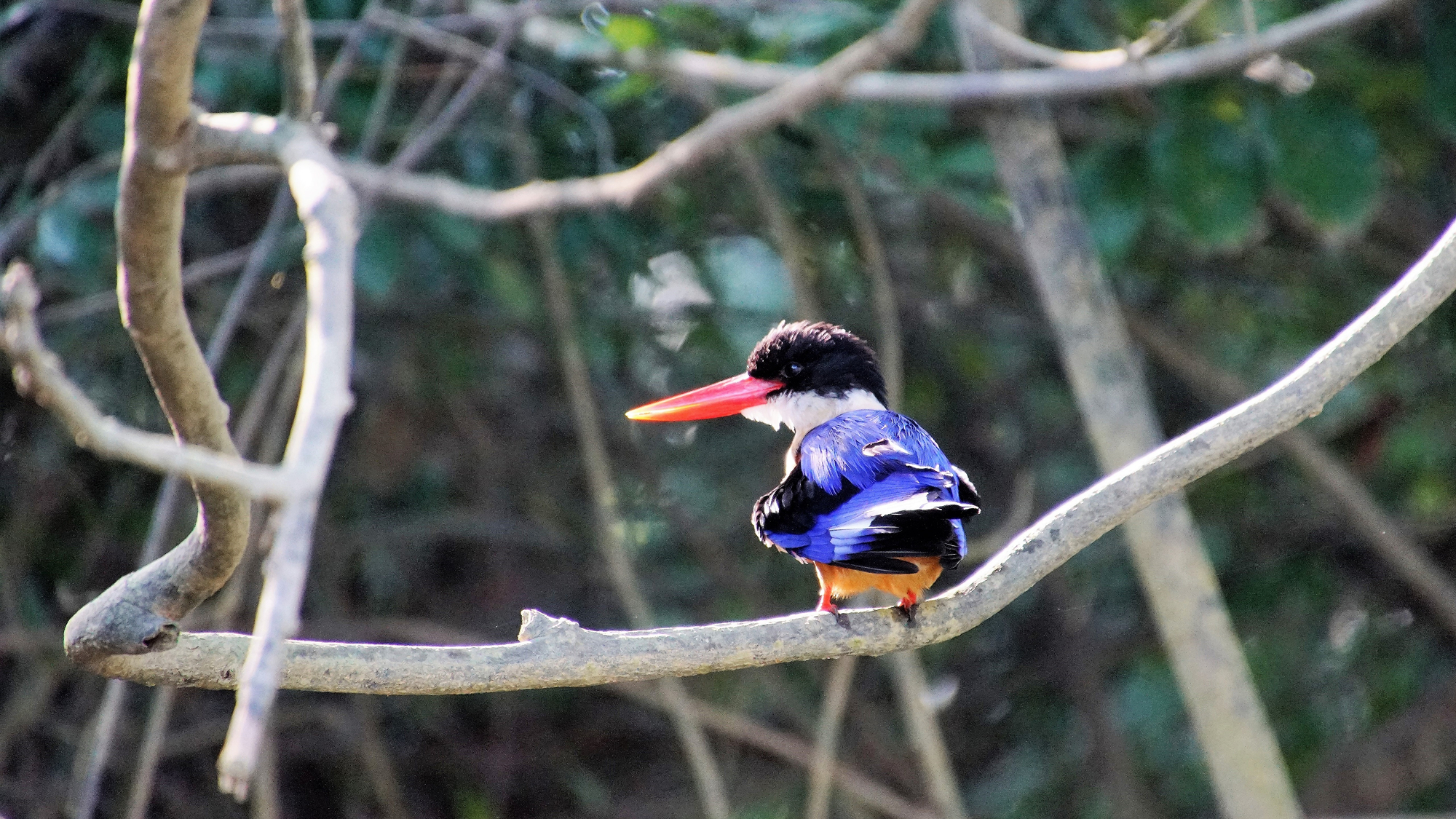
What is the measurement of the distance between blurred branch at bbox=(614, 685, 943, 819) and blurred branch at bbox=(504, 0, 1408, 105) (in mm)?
1656

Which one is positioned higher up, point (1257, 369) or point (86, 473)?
point (1257, 369)

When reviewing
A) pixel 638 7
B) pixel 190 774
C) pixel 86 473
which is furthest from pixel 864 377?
pixel 190 774

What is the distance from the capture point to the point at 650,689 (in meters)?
4.15

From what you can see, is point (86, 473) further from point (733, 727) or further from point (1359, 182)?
point (1359, 182)

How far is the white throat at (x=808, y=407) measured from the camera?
267 centimetres

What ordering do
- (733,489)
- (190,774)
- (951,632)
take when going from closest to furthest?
1. (951,632)
2. (190,774)
3. (733,489)

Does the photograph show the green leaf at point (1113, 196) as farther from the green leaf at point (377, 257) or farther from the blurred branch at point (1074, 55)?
the green leaf at point (377, 257)

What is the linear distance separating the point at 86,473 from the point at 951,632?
9.02 ft

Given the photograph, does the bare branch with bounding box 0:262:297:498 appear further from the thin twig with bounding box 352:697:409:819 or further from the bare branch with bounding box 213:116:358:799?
the thin twig with bounding box 352:697:409:819

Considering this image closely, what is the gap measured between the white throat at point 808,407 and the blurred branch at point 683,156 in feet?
1.51

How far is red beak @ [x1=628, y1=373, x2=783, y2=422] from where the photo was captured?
2.60 meters

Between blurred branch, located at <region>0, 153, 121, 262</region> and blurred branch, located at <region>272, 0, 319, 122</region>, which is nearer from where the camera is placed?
blurred branch, located at <region>272, 0, 319, 122</region>

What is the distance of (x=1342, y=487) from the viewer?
13.2ft

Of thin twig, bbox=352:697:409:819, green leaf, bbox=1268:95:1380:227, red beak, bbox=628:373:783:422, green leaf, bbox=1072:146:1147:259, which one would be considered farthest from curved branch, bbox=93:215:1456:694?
thin twig, bbox=352:697:409:819
